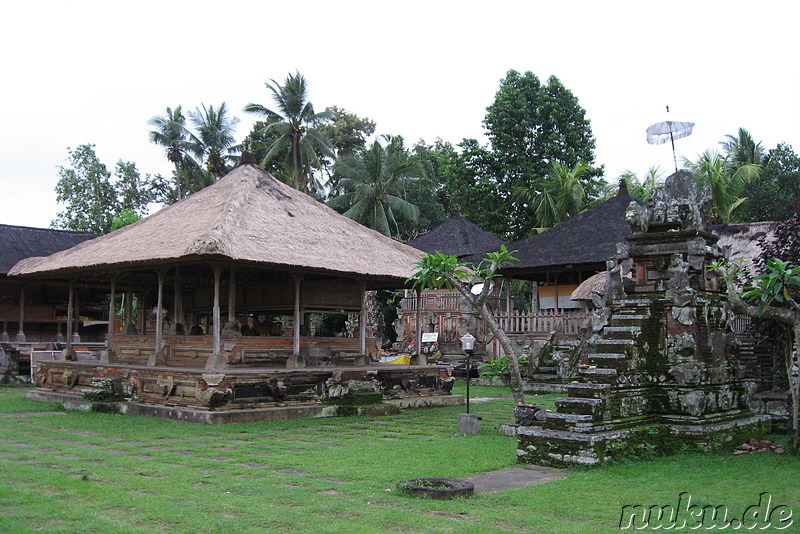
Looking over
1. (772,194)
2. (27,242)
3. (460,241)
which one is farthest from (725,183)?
(27,242)

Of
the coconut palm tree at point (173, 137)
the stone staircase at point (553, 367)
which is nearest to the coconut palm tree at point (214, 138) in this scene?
the coconut palm tree at point (173, 137)

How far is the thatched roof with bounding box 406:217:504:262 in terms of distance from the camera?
1283 inches

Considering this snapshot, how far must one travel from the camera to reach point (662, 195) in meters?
11.2

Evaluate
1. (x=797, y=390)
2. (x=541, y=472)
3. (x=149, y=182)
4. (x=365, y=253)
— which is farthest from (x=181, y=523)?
(x=149, y=182)

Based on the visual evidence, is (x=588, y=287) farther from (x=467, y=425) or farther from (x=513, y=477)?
(x=513, y=477)

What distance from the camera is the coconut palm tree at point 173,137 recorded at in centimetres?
4078

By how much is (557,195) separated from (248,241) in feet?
73.7

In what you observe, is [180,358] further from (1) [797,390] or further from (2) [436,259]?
(1) [797,390]

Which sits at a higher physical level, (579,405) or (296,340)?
(296,340)

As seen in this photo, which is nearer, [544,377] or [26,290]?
[544,377]

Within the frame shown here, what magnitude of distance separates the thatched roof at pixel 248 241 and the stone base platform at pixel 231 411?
287 centimetres

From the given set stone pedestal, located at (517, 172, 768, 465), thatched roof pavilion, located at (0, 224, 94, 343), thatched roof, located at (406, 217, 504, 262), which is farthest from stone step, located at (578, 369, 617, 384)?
thatched roof, located at (406, 217, 504, 262)

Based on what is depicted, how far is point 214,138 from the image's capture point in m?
40.9

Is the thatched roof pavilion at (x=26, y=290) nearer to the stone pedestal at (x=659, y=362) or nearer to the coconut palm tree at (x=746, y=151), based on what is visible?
the stone pedestal at (x=659, y=362)
